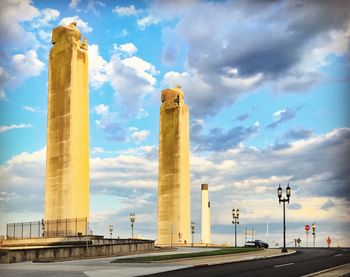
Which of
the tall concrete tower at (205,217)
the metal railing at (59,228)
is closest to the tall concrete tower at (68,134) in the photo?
the metal railing at (59,228)

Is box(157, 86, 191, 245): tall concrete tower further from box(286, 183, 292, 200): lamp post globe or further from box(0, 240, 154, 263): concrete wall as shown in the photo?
box(0, 240, 154, 263): concrete wall

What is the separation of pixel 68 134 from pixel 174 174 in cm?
2308

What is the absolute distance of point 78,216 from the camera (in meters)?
49.5

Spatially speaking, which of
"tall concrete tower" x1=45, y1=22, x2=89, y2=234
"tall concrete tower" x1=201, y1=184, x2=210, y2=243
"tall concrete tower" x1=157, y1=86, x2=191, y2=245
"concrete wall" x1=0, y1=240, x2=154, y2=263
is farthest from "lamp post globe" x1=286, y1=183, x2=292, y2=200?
"tall concrete tower" x1=201, y1=184, x2=210, y2=243

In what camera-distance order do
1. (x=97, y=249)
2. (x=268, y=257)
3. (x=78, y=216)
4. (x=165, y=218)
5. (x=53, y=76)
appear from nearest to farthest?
1. (x=268, y=257)
2. (x=97, y=249)
3. (x=78, y=216)
4. (x=53, y=76)
5. (x=165, y=218)

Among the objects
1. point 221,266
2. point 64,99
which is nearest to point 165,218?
point 64,99

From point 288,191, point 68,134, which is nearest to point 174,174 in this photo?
point 68,134

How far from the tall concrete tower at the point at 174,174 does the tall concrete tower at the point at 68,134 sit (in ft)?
68.0

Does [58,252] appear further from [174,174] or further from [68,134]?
[174,174]

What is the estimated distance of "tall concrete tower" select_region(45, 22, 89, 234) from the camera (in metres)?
49.4

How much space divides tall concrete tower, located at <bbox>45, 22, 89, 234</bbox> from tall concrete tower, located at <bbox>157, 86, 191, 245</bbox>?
2073 centimetres

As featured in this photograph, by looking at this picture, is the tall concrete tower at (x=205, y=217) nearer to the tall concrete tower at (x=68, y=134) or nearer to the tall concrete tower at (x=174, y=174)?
the tall concrete tower at (x=174, y=174)

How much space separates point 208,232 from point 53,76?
45.6 metres

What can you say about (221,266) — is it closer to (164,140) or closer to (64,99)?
(64,99)
